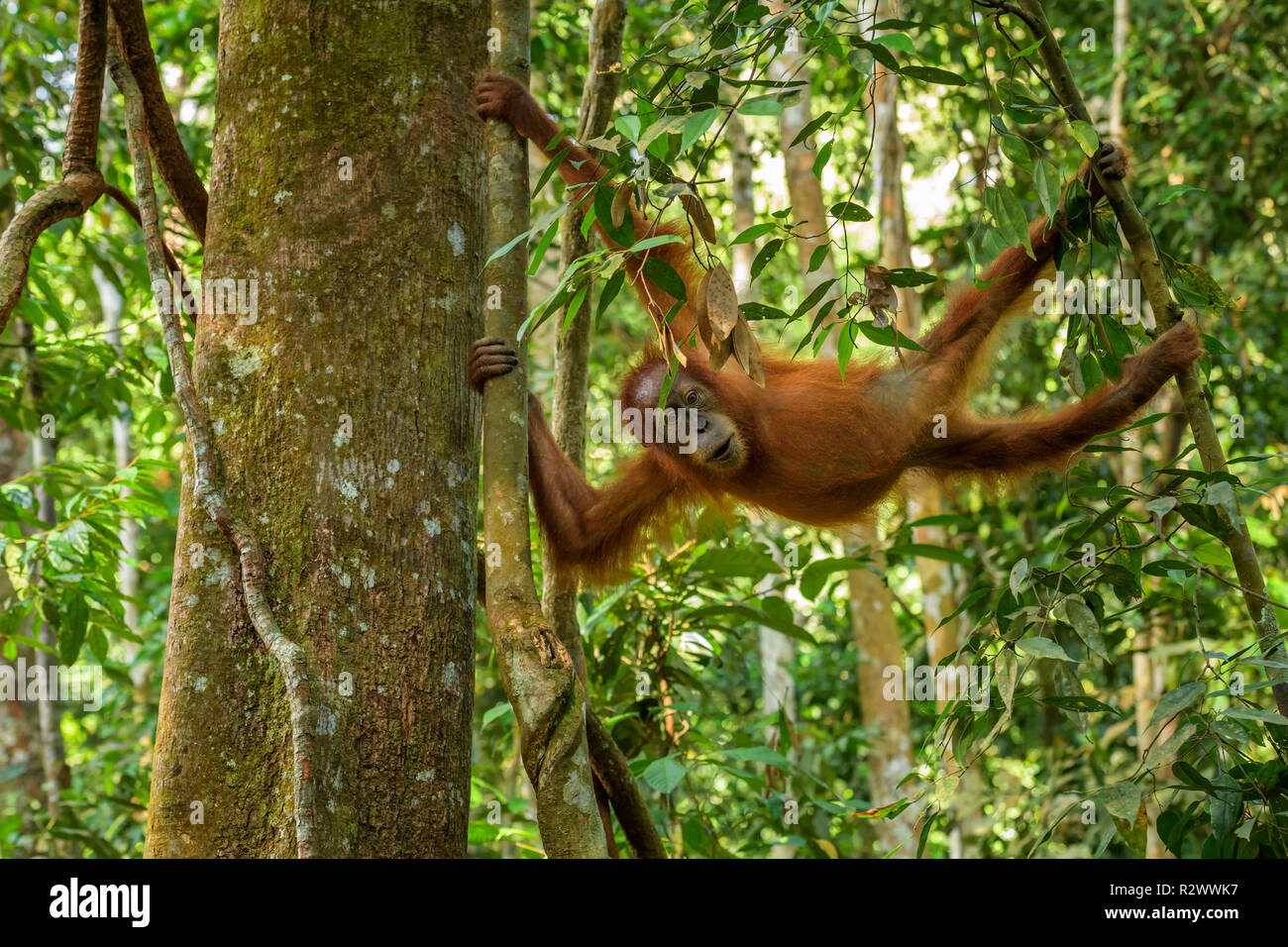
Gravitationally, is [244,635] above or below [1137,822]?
above

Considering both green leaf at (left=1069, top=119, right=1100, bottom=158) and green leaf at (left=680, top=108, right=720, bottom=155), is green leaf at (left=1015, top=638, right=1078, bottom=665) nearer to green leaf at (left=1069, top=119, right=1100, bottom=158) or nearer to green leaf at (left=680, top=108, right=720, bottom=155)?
green leaf at (left=1069, top=119, right=1100, bottom=158)

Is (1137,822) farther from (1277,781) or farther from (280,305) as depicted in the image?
(280,305)

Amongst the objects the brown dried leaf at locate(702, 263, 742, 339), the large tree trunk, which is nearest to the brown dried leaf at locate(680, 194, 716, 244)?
the brown dried leaf at locate(702, 263, 742, 339)

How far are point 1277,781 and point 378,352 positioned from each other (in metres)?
1.87

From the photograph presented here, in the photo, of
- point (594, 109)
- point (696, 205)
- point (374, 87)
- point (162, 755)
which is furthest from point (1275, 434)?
point (162, 755)

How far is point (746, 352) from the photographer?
181 cm

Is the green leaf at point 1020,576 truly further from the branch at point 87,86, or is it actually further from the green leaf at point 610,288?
the branch at point 87,86

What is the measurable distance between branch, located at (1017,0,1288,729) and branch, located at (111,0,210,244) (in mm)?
1907

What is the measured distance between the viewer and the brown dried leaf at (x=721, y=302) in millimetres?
1775

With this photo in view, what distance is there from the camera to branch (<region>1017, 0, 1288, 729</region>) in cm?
215

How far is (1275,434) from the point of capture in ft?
21.1

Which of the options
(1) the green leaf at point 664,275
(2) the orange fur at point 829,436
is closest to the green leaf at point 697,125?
(1) the green leaf at point 664,275

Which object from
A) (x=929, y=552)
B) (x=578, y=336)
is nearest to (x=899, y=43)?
(x=578, y=336)
